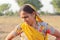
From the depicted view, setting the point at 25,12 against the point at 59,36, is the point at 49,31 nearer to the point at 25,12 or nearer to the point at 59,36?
the point at 59,36

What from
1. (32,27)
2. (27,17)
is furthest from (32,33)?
(27,17)

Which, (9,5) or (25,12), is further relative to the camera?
(9,5)

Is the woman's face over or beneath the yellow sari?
over

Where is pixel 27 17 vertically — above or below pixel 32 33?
above

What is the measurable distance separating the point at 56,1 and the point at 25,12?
3489 cm

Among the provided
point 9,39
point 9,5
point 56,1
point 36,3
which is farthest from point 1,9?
point 9,39

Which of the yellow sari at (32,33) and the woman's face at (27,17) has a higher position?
the woman's face at (27,17)

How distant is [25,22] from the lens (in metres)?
2.92

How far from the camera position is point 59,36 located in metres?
3.01

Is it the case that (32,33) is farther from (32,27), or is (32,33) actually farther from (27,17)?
(27,17)

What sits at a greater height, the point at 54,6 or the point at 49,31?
the point at 49,31

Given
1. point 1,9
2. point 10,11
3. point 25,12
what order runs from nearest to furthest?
point 25,12 < point 10,11 < point 1,9

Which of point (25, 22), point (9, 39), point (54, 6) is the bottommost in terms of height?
point (54, 6)

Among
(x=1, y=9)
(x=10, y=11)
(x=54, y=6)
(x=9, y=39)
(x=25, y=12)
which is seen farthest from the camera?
(x=54, y=6)
